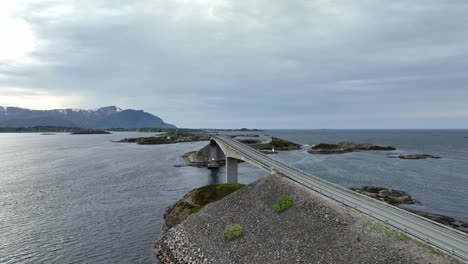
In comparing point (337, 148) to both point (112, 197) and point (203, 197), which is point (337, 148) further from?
point (203, 197)

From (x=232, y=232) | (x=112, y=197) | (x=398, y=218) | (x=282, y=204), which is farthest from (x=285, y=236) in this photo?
(x=112, y=197)

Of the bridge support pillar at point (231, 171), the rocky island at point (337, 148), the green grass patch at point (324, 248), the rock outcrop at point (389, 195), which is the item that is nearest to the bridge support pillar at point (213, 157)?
the bridge support pillar at point (231, 171)

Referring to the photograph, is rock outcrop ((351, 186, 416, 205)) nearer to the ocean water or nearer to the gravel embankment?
the ocean water

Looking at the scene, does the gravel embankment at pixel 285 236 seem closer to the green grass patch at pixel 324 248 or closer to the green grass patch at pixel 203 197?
the green grass patch at pixel 324 248

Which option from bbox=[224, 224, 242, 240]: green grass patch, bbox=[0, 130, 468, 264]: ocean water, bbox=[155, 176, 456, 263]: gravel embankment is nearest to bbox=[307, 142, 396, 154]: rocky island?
bbox=[0, 130, 468, 264]: ocean water

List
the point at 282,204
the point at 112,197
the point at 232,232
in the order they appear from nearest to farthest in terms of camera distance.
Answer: the point at 232,232 → the point at 282,204 → the point at 112,197
